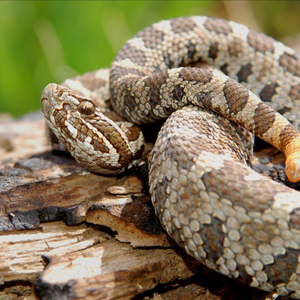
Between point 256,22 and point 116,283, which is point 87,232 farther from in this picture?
point 256,22

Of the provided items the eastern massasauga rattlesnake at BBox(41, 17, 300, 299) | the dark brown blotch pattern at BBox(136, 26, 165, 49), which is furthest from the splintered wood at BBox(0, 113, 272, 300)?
the dark brown blotch pattern at BBox(136, 26, 165, 49)

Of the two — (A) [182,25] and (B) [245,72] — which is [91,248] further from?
(A) [182,25]

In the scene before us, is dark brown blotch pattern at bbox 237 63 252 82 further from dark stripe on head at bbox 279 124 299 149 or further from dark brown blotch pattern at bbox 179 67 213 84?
dark stripe on head at bbox 279 124 299 149

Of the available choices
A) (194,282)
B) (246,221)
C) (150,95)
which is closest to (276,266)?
(246,221)

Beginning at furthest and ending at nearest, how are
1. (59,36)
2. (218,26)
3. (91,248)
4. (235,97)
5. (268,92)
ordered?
(59,36) < (218,26) < (268,92) < (235,97) < (91,248)

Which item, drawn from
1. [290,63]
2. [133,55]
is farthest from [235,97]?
[133,55]

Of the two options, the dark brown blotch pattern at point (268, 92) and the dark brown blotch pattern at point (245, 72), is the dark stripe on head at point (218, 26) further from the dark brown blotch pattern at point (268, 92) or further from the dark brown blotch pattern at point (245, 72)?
the dark brown blotch pattern at point (268, 92)

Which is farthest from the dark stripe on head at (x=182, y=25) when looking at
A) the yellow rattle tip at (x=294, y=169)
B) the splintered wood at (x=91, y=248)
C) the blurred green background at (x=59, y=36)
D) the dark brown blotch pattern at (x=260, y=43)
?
the blurred green background at (x=59, y=36)
